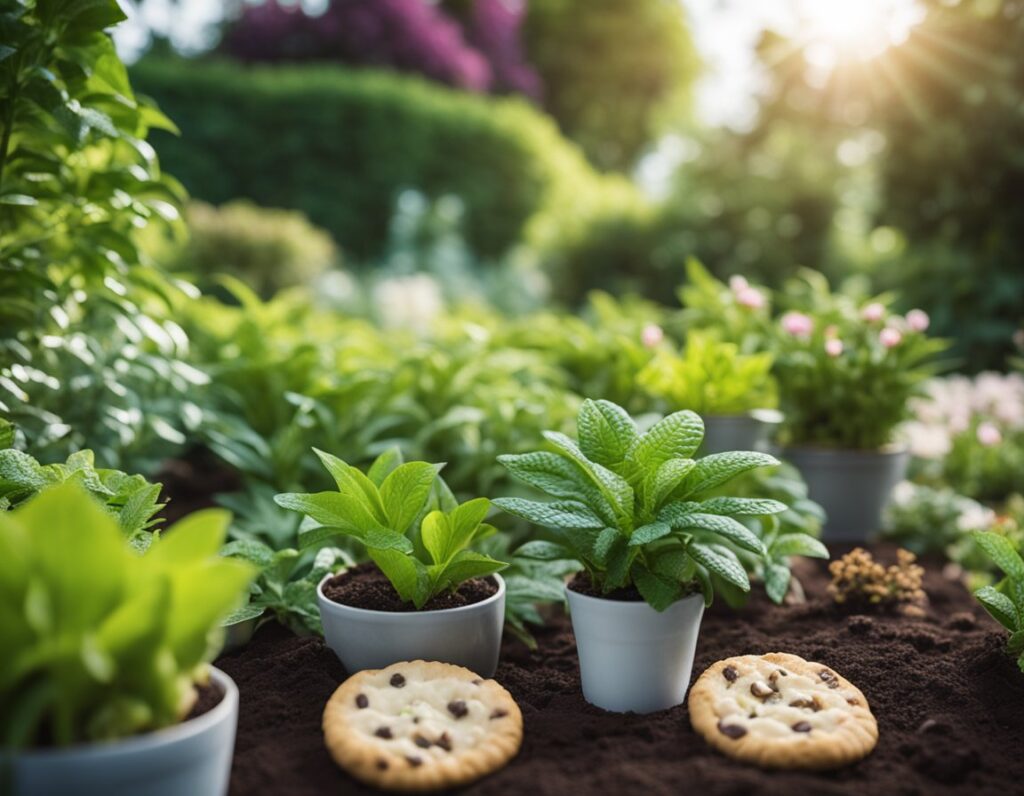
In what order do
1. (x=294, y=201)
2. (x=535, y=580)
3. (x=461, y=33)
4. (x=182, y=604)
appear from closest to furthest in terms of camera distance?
(x=182, y=604), (x=535, y=580), (x=294, y=201), (x=461, y=33)

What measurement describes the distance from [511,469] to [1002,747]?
1.23 meters

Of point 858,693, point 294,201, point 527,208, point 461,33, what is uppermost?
point 461,33

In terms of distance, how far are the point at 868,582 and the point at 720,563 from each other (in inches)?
40.9

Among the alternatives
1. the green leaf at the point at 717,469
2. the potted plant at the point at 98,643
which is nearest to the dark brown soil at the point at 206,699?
the potted plant at the point at 98,643

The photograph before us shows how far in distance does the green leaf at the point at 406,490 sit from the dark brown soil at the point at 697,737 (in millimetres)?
421

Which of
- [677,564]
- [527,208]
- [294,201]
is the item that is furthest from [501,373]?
[527,208]

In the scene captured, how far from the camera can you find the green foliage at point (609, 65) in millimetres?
22375

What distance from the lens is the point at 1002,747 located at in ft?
6.39

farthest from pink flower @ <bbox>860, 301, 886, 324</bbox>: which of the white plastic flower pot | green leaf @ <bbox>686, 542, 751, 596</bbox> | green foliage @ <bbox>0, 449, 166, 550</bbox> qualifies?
green foliage @ <bbox>0, 449, 166, 550</bbox>

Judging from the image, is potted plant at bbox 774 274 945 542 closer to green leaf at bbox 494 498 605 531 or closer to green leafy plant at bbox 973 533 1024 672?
green leafy plant at bbox 973 533 1024 672

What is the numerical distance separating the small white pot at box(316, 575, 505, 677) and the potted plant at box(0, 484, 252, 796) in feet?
2.17

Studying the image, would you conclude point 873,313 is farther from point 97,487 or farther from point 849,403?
point 97,487

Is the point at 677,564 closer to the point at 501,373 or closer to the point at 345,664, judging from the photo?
the point at 345,664

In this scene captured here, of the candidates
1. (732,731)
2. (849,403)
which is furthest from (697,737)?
(849,403)
